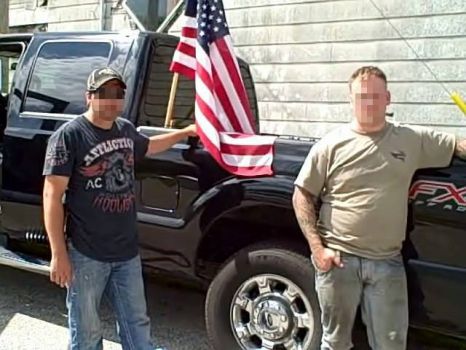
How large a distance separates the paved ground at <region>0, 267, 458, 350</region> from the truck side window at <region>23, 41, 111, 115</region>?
4.96 feet

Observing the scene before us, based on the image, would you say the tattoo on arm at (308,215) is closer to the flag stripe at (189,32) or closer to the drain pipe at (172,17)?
the flag stripe at (189,32)

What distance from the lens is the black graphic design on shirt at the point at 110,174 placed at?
2.88m

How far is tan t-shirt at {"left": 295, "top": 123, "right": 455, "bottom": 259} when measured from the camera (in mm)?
2795

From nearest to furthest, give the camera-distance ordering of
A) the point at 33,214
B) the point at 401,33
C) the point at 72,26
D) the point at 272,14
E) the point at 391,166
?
1. the point at 391,166
2. the point at 33,214
3. the point at 401,33
4. the point at 272,14
5. the point at 72,26

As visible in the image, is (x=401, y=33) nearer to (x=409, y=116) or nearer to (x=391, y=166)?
(x=409, y=116)

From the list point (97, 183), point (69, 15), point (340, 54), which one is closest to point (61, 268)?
point (97, 183)

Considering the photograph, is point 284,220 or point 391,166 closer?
point 391,166

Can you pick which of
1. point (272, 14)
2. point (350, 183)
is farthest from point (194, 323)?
point (272, 14)

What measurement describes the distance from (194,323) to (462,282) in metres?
2.23

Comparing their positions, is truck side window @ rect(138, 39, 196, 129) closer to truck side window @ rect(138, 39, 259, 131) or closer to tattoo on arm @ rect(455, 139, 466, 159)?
truck side window @ rect(138, 39, 259, 131)

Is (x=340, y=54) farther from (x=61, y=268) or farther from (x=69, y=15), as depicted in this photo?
(x=61, y=268)

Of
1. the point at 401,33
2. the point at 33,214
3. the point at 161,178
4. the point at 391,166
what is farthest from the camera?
Answer: the point at 401,33

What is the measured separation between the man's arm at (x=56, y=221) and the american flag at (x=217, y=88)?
3.20ft

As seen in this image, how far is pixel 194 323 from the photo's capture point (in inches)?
177
